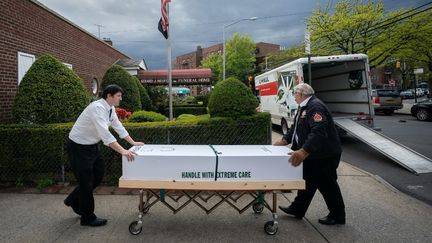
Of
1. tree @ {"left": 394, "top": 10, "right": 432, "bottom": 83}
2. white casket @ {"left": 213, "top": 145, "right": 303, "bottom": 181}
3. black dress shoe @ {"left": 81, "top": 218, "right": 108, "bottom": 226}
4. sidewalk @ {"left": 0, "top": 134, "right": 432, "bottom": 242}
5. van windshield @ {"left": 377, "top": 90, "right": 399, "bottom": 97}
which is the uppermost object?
tree @ {"left": 394, "top": 10, "right": 432, "bottom": 83}

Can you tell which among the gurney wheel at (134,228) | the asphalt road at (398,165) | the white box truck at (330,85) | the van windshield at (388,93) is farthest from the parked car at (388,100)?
the gurney wheel at (134,228)

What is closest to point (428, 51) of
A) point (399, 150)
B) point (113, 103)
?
point (399, 150)

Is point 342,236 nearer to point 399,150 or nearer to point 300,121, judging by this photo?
point 300,121

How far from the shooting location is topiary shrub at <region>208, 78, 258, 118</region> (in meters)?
6.34

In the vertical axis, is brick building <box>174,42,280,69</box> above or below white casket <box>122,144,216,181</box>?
above

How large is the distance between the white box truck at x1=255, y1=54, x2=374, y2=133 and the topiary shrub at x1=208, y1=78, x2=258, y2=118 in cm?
431

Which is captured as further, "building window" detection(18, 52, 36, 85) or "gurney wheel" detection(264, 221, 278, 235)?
"building window" detection(18, 52, 36, 85)

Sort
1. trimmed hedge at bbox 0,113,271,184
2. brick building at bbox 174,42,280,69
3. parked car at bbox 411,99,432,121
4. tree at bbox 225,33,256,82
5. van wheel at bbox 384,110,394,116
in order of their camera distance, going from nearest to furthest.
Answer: trimmed hedge at bbox 0,113,271,184, parked car at bbox 411,99,432,121, van wheel at bbox 384,110,394,116, tree at bbox 225,33,256,82, brick building at bbox 174,42,280,69

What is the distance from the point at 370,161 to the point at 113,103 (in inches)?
280

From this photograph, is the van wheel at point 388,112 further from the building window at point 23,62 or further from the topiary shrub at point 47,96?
the building window at point 23,62

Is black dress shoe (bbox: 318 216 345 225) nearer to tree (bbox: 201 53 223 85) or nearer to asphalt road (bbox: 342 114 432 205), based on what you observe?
asphalt road (bbox: 342 114 432 205)

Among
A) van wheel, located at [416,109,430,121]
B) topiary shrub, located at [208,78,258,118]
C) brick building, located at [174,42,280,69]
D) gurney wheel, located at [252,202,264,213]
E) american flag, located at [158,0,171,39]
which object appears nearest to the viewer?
gurney wheel, located at [252,202,264,213]

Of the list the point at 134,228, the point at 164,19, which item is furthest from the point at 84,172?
the point at 164,19

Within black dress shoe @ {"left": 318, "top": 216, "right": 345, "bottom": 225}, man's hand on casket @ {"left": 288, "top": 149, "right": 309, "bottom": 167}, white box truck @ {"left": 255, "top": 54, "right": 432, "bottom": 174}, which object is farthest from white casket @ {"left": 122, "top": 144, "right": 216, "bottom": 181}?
white box truck @ {"left": 255, "top": 54, "right": 432, "bottom": 174}
